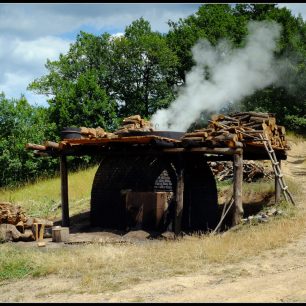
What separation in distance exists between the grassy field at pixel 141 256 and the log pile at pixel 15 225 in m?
0.61

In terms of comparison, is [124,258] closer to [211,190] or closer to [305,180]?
[211,190]

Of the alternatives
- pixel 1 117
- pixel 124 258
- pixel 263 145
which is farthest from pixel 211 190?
pixel 1 117

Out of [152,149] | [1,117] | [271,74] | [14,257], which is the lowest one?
[14,257]

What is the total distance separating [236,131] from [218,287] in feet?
20.9

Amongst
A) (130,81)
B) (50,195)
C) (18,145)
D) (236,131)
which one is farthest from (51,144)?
(130,81)

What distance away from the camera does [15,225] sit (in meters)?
14.6

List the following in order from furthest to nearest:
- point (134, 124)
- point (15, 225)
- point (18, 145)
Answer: point (18, 145), point (134, 124), point (15, 225)

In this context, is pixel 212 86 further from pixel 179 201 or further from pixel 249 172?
pixel 179 201

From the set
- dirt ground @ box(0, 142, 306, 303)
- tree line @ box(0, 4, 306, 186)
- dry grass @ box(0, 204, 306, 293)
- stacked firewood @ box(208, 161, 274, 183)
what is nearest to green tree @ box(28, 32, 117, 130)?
tree line @ box(0, 4, 306, 186)

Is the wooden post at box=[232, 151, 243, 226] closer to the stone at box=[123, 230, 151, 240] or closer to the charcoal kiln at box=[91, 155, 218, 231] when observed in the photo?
the charcoal kiln at box=[91, 155, 218, 231]

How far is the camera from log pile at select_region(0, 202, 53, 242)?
1409cm

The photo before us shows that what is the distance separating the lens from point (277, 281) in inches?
328

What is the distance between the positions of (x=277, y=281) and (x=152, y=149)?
685 cm

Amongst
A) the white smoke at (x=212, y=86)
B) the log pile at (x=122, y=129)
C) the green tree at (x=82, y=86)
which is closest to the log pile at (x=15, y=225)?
the log pile at (x=122, y=129)
